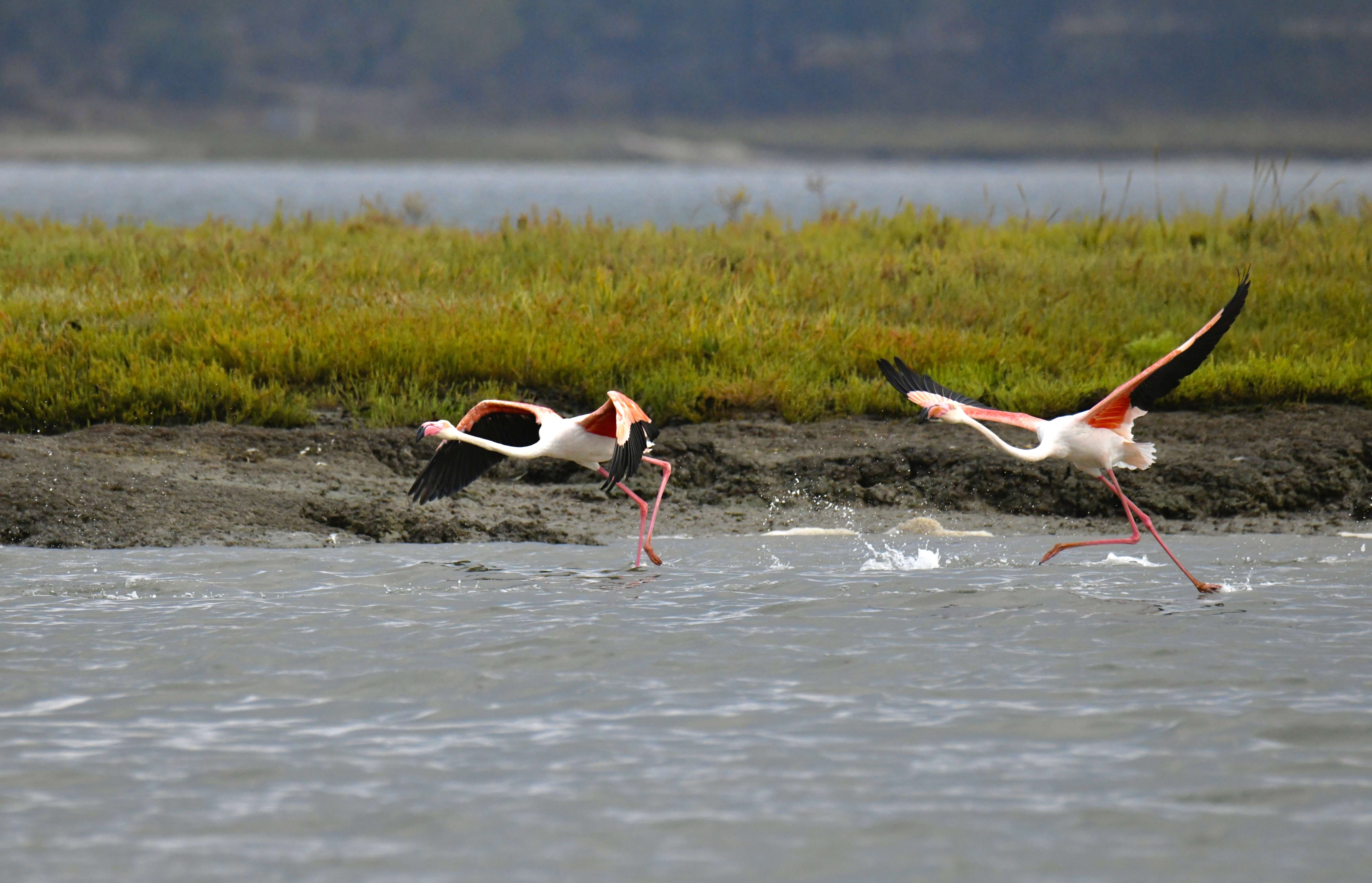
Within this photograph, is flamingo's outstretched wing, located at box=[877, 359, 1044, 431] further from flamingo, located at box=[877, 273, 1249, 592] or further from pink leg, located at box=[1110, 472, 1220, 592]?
pink leg, located at box=[1110, 472, 1220, 592]

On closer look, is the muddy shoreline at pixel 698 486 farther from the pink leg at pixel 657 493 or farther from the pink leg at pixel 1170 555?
the pink leg at pixel 1170 555

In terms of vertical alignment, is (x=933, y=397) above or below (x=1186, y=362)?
below

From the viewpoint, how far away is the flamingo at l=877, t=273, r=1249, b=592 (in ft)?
21.2

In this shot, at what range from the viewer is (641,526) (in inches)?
308

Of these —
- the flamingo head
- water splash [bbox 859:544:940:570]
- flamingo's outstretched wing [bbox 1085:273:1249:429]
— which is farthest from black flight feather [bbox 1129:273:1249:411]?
the flamingo head

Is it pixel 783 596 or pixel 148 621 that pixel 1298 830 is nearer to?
pixel 783 596

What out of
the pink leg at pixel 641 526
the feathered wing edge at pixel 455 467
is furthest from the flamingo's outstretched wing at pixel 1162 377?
the feathered wing edge at pixel 455 467

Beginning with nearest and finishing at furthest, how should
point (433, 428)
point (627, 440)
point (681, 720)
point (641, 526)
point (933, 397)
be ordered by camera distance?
point (681, 720)
point (627, 440)
point (933, 397)
point (433, 428)
point (641, 526)

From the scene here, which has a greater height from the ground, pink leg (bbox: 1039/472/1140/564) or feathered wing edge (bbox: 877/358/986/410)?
feathered wing edge (bbox: 877/358/986/410)

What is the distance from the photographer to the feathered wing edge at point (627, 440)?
631cm

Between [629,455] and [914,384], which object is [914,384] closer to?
[914,384]

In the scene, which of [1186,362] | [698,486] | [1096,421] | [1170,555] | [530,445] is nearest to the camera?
[1186,362]

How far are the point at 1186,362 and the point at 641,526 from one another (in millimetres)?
2925

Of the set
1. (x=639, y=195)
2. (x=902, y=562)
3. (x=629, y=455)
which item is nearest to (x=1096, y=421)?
(x=902, y=562)
